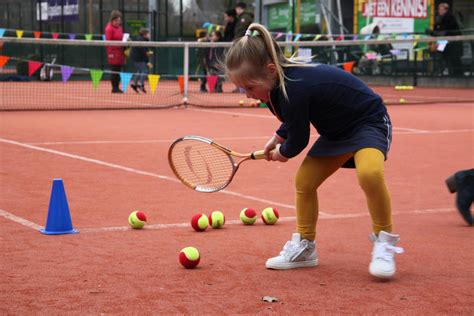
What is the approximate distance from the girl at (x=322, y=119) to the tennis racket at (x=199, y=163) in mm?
572

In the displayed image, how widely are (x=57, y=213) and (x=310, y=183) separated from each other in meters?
1.72

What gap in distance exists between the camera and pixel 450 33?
22.0 metres

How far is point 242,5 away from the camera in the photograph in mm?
20797

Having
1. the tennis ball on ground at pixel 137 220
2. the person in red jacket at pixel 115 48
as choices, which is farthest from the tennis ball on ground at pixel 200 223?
the person in red jacket at pixel 115 48

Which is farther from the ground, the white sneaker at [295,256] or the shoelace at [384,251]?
the shoelace at [384,251]

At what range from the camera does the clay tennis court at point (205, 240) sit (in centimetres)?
388

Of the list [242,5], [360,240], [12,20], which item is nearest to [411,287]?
[360,240]

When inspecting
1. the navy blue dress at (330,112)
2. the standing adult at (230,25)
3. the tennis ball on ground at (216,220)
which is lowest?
the tennis ball on ground at (216,220)

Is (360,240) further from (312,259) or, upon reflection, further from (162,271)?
(162,271)

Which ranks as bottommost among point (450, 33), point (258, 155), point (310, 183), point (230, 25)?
point (310, 183)

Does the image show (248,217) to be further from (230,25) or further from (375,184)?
(230,25)

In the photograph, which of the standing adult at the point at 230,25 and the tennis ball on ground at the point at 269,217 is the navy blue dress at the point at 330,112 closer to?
the tennis ball on ground at the point at 269,217

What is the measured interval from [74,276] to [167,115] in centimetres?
1117

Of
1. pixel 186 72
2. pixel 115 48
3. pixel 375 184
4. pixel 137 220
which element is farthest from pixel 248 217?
pixel 115 48
